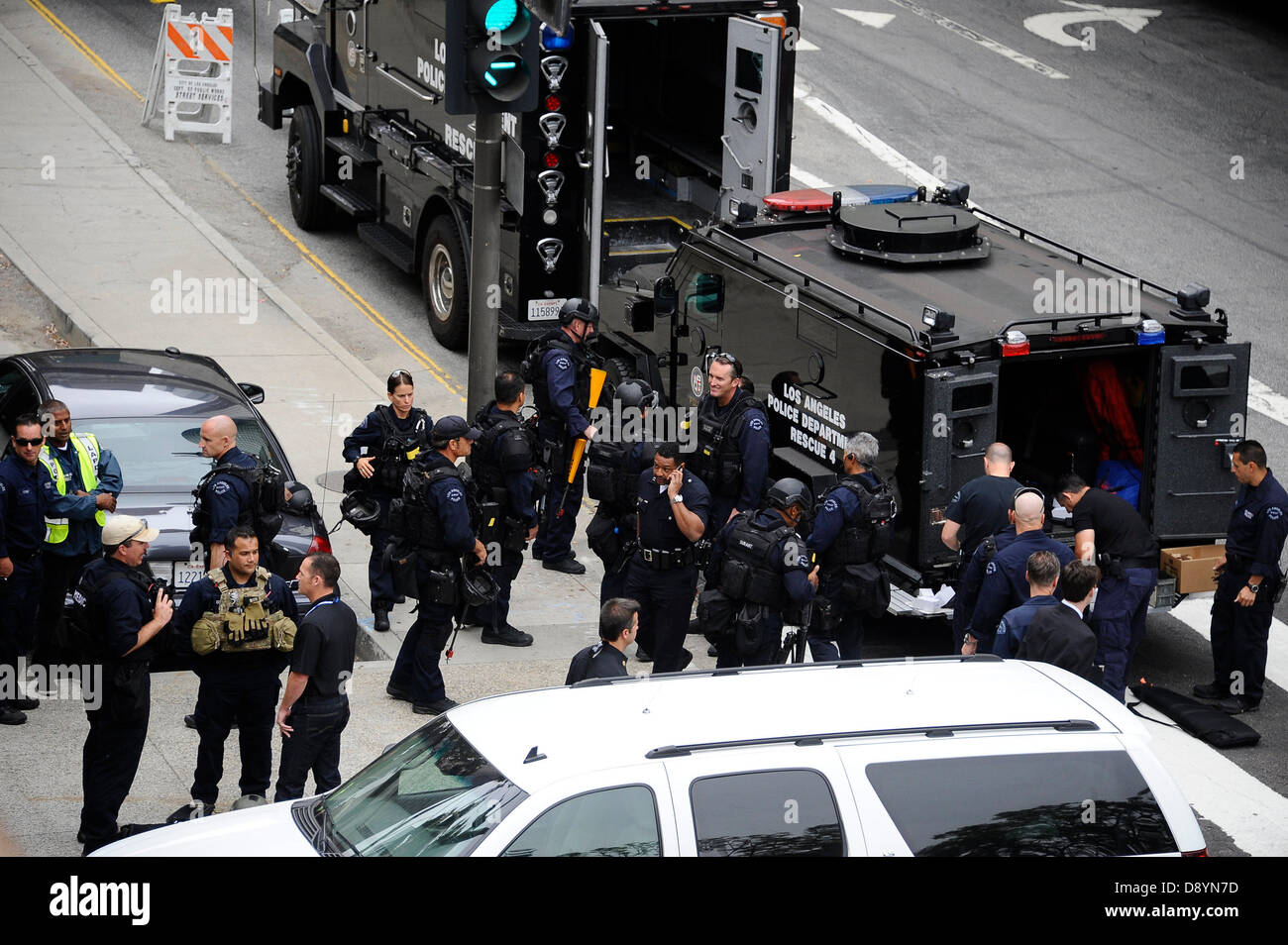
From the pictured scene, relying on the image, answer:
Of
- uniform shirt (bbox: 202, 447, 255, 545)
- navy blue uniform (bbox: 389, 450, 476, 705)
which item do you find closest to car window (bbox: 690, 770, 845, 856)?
navy blue uniform (bbox: 389, 450, 476, 705)


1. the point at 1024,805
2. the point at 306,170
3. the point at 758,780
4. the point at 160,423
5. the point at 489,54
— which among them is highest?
the point at 489,54

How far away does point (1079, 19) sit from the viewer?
Answer: 26359 millimetres

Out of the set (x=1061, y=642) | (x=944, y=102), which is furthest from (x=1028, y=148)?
(x=1061, y=642)

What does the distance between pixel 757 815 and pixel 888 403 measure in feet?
15.7

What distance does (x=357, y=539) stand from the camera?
12547 mm

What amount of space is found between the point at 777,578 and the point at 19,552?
4026 millimetres

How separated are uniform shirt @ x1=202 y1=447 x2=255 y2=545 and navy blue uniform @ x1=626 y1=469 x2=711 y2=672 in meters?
2.23

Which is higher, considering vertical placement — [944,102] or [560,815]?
[560,815]

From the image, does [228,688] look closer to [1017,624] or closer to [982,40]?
[1017,624]

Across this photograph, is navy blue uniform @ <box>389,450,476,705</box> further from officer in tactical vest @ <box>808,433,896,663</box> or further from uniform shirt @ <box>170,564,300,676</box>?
officer in tactical vest @ <box>808,433,896,663</box>

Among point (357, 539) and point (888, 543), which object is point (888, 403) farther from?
point (357, 539)

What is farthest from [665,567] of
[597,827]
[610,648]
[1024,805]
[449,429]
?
[597,827]

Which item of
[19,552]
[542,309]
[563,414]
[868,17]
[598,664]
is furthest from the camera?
[868,17]

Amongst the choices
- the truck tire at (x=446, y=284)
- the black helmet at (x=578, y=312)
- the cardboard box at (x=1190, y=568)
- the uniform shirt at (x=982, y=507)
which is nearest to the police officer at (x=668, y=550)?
the uniform shirt at (x=982, y=507)
